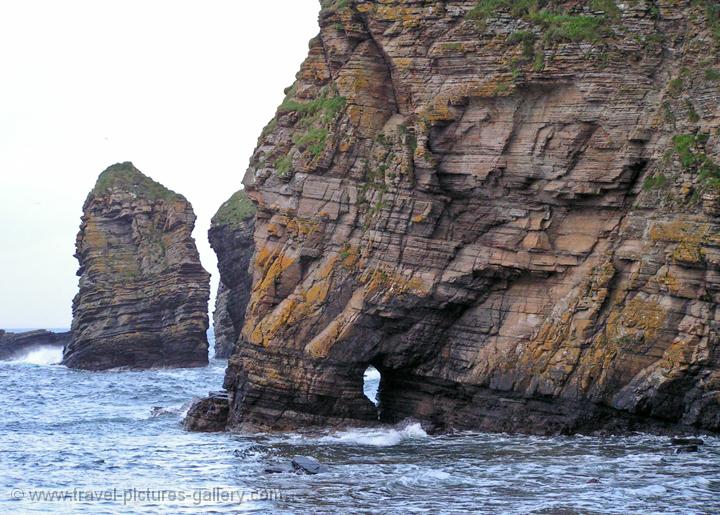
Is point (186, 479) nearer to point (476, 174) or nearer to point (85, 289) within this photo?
point (476, 174)

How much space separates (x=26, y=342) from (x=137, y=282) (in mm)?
24165

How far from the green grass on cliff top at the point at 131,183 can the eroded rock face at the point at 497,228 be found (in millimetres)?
33154

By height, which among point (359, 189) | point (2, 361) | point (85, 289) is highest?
point (359, 189)

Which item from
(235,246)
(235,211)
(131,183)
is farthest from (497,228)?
(131,183)

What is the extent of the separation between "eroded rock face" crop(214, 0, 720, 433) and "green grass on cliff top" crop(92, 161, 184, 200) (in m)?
33.2

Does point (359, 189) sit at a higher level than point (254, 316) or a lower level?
higher

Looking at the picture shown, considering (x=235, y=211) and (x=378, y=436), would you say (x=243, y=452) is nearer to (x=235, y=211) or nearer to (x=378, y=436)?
(x=378, y=436)

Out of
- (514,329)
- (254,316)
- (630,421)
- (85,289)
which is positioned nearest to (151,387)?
(85,289)

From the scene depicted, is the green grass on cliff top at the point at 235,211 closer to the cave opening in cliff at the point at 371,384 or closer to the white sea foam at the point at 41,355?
the cave opening in cliff at the point at 371,384

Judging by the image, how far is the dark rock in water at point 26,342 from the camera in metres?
86.0

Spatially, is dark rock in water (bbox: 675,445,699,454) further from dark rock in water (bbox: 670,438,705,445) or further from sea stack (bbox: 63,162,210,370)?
sea stack (bbox: 63,162,210,370)

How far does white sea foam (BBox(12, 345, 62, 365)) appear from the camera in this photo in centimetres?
8300

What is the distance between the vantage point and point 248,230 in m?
69.2

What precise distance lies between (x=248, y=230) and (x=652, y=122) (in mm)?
40305
